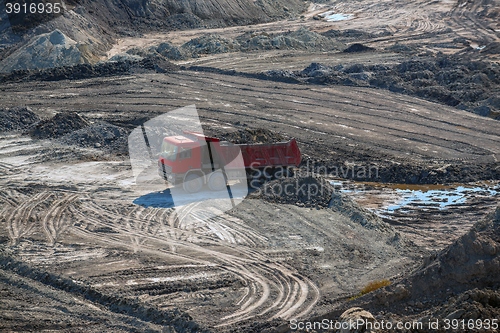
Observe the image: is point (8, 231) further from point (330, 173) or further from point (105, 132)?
point (330, 173)

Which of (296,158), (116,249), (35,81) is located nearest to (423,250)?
(296,158)

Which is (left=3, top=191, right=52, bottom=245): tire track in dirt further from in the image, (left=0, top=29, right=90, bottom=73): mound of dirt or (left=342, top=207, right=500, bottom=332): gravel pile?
(left=0, top=29, right=90, bottom=73): mound of dirt

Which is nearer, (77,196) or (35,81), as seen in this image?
(77,196)

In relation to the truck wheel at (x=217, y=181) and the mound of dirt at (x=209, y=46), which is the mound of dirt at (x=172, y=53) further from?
the truck wheel at (x=217, y=181)

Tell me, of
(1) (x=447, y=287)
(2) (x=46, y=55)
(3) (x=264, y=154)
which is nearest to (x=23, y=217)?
(3) (x=264, y=154)

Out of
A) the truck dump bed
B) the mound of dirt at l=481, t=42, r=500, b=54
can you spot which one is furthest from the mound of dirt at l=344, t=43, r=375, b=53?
the truck dump bed

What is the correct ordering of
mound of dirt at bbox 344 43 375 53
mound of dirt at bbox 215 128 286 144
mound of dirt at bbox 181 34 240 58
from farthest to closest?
mound of dirt at bbox 344 43 375 53
mound of dirt at bbox 181 34 240 58
mound of dirt at bbox 215 128 286 144
